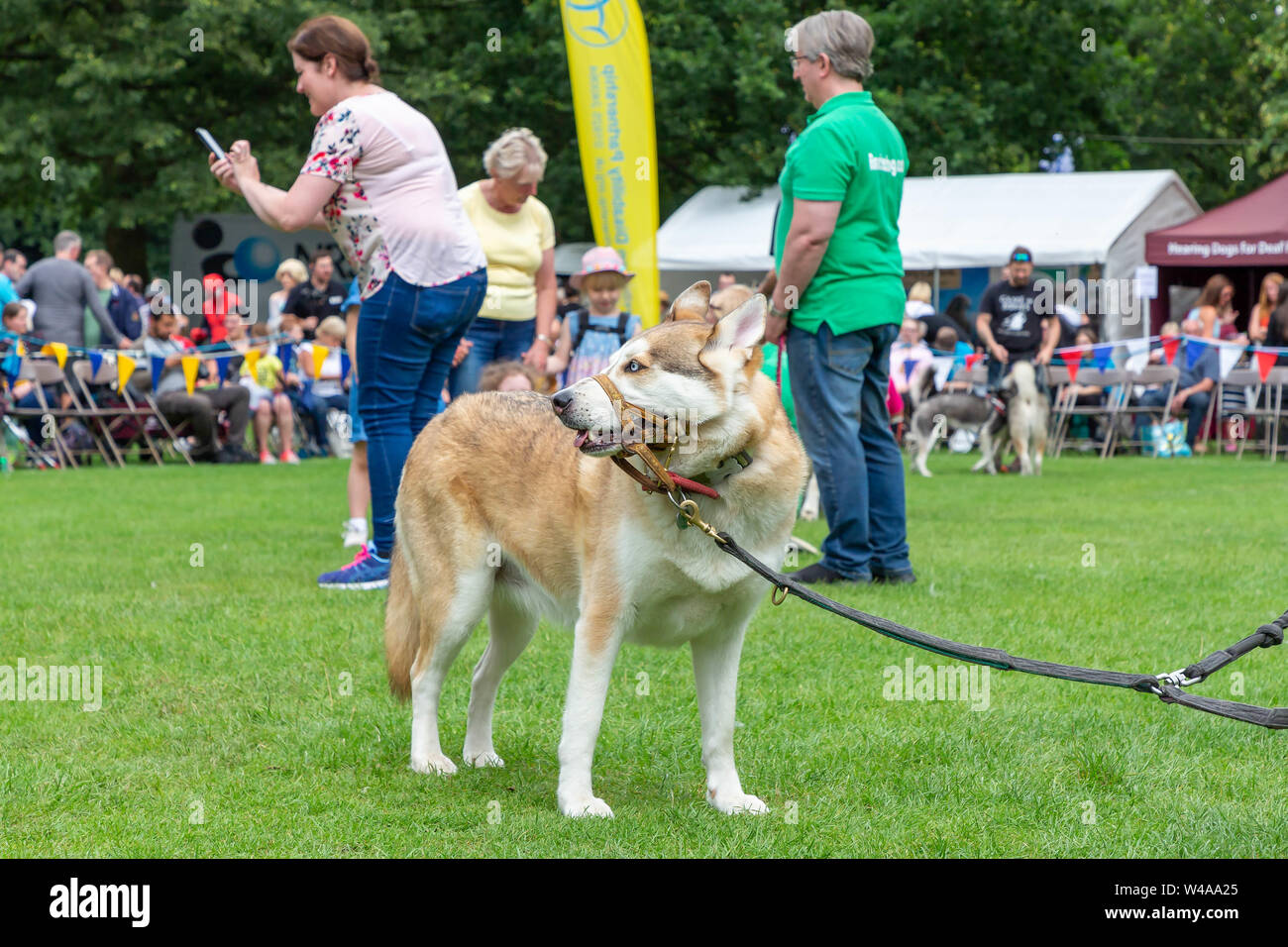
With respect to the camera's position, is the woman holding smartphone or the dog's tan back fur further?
the woman holding smartphone

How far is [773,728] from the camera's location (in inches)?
183

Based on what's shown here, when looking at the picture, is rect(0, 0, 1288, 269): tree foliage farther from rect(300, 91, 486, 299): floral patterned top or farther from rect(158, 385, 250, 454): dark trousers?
rect(300, 91, 486, 299): floral patterned top

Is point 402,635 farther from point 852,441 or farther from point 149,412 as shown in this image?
point 149,412

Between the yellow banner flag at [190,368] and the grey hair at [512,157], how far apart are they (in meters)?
9.80

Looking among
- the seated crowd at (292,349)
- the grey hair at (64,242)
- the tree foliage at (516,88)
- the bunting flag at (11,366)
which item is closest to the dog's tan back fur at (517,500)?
the seated crowd at (292,349)

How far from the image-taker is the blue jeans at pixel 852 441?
700cm

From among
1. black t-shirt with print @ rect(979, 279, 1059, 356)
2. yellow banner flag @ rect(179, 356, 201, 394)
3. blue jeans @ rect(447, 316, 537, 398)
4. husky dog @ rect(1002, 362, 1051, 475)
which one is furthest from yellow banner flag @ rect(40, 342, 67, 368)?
husky dog @ rect(1002, 362, 1051, 475)

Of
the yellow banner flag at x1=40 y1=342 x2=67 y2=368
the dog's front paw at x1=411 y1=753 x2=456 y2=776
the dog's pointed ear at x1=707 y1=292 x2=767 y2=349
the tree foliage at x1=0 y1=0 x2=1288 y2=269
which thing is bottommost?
the dog's front paw at x1=411 y1=753 x2=456 y2=776

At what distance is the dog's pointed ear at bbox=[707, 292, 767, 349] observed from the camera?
3.46m

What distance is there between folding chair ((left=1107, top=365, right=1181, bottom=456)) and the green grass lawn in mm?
10730

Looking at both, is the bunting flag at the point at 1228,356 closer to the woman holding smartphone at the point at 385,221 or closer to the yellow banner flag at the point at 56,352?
the yellow banner flag at the point at 56,352

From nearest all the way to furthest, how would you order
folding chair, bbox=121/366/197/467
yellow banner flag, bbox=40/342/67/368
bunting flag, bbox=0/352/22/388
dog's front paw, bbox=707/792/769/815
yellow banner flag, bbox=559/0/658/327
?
dog's front paw, bbox=707/792/769/815 < yellow banner flag, bbox=559/0/658/327 < bunting flag, bbox=0/352/22/388 < yellow banner flag, bbox=40/342/67/368 < folding chair, bbox=121/366/197/467

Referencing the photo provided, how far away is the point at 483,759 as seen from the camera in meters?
4.34
